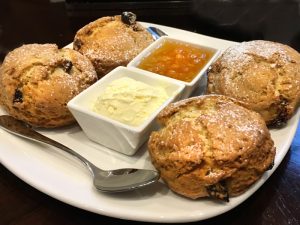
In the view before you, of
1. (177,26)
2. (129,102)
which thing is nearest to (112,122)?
(129,102)

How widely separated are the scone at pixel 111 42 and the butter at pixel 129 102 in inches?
11.1

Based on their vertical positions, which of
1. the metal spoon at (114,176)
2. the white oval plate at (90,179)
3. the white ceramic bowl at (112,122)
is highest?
the white ceramic bowl at (112,122)

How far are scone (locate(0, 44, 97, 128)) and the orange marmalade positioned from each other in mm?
368

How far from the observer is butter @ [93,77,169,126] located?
1626mm

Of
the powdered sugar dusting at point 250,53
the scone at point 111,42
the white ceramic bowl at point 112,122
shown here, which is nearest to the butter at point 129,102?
the white ceramic bowl at point 112,122

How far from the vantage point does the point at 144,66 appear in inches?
79.0

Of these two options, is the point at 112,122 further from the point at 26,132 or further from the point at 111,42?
the point at 111,42

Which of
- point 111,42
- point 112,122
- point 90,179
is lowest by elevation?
point 90,179

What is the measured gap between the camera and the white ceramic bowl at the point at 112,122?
5.16ft

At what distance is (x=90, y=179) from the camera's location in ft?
5.00

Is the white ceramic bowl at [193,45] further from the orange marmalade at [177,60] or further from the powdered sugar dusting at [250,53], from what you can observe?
the powdered sugar dusting at [250,53]

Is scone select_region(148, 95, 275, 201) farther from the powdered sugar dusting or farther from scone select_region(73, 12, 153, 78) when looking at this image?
scone select_region(73, 12, 153, 78)

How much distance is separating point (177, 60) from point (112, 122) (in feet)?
2.24

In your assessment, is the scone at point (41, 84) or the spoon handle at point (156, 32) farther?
the spoon handle at point (156, 32)
